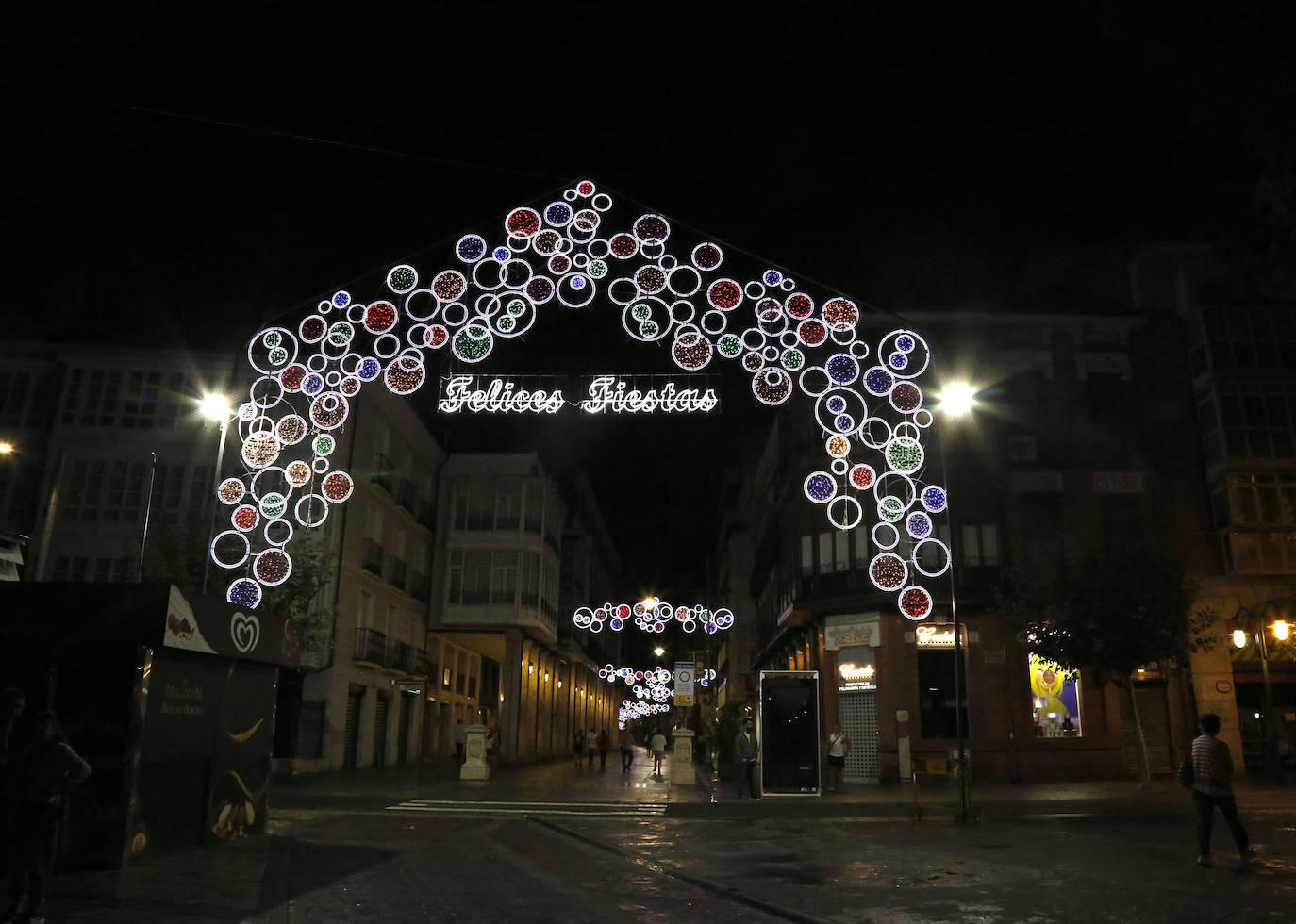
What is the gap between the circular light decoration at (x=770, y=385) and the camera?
64.0 feet

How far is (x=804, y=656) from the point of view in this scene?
40375 millimetres

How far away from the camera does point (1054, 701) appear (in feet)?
108

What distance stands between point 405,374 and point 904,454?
10366 millimetres

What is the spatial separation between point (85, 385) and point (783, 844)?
29726mm

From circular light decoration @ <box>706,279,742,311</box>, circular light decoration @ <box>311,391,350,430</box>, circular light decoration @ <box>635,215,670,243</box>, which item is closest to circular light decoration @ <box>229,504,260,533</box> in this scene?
circular light decoration @ <box>311,391,350,430</box>

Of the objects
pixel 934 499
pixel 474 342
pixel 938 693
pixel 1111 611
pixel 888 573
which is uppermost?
pixel 474 342

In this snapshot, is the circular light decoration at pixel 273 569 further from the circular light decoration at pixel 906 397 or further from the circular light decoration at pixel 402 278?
the circular light decoration at pixel 906 397

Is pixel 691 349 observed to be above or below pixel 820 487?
above

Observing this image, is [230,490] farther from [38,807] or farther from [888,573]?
[888,573]

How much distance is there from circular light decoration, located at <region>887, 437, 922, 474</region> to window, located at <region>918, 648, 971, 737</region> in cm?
1399

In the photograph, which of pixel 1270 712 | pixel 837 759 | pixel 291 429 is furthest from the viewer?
pixel 1270 712

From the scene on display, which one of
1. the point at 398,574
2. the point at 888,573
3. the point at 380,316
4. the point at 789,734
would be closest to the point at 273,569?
the point at 380,316

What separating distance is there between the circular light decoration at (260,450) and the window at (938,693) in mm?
21839

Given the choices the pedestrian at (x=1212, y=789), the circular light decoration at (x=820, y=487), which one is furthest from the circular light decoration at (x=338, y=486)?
the pedestrian at (x=1212, y=789)
